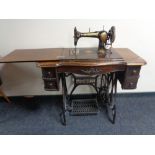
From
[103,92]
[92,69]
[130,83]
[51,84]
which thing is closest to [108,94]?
[103,92]

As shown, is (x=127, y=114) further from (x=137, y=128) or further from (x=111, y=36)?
(x=111, y=36)

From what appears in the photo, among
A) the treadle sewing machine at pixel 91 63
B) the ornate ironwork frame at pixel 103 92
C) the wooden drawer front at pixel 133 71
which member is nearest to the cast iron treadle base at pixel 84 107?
the ornate ironwork frame at pixel 103 92

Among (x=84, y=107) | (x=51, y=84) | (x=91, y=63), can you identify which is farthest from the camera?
(x=84, y=107)

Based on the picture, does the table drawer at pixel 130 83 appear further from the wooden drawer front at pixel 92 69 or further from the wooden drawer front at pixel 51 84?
the wooden drawer front at pixel 51 84

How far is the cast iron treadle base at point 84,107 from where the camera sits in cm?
195

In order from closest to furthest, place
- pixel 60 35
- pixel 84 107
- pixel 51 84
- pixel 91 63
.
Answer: pixel 91 63
pixel 51 84
pixel 60 35
pixel 84 107

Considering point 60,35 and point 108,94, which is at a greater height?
point 60,35

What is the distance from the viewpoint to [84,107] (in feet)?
6.66

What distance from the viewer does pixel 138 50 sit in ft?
6.62

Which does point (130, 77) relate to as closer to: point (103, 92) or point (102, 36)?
point (102, 36)

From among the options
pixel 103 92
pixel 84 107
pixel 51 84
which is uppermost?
pixel 51 84
